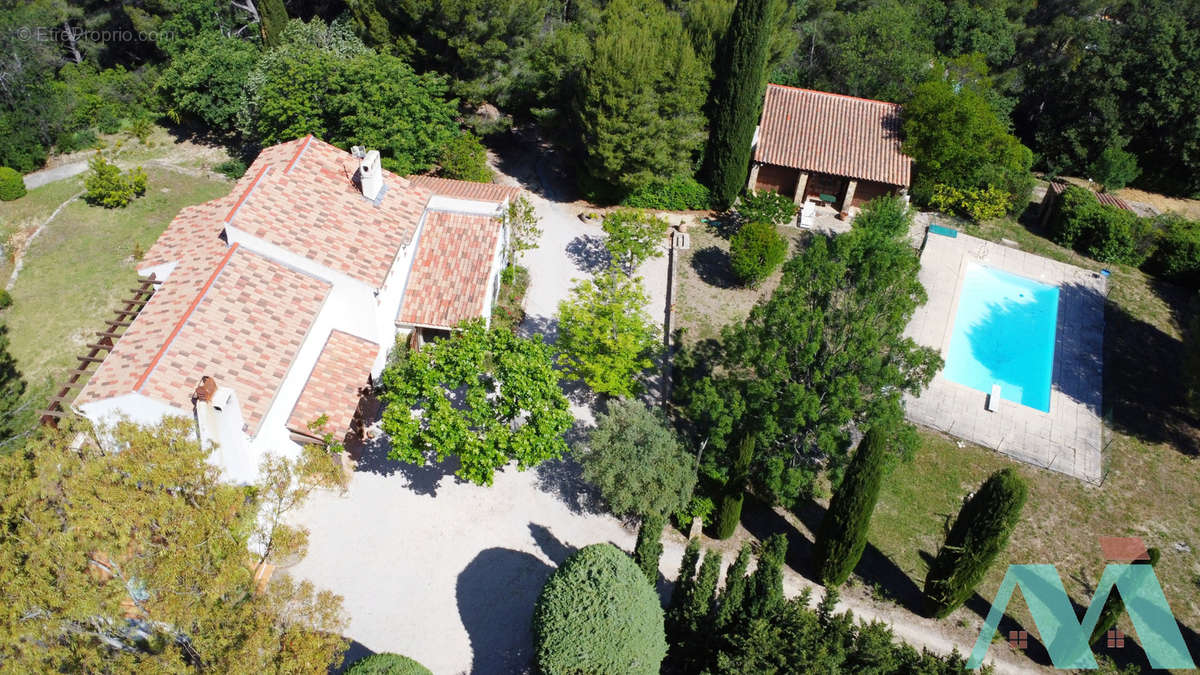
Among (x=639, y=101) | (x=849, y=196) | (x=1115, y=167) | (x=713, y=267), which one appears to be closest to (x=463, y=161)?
(x=639, y=101)

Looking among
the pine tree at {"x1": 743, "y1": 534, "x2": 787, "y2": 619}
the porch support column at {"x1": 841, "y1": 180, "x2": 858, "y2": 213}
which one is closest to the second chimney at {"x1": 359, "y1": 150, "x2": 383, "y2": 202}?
the pine tree at {"x1": 743, "y1": 534, "x2": 787, "y2": 619}

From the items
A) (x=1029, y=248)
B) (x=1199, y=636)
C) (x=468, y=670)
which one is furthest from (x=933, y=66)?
(x=468, y=670)

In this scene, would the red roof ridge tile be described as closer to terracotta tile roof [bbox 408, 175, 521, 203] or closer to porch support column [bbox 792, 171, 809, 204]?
terracotta tile roof [bbox 408, 175, 521, 203]

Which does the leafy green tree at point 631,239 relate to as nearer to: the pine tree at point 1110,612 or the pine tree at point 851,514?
the pine tree at point 851,514

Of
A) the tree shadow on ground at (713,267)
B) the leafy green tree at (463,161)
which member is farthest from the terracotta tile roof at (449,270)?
the tree shadow on ground at (713,267)

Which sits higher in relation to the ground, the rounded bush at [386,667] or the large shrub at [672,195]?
the large shrub at [672,195]
